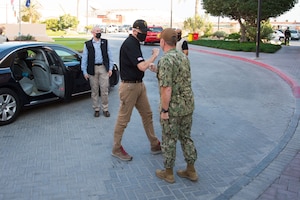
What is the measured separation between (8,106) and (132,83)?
9.55 ft

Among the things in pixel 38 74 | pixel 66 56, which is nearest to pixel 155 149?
pixel 38 74

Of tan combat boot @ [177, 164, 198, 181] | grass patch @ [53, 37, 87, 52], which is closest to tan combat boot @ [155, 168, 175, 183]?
tan combat boot @ [177, 164, 198, 181]

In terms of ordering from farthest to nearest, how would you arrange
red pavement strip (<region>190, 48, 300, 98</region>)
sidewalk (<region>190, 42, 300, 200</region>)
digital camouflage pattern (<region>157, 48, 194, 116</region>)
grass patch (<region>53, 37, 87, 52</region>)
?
grass patch (<region>53, 37, 87, 52</region>), red pavement strip (<region>190, 48, 300, 98</region>), sidewalk (<region>190, 42, 300, 200</region>), digital camouflage pattern (<region>157, 48, 194, 116</region>)

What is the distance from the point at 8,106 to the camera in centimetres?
643

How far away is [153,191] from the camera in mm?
4012

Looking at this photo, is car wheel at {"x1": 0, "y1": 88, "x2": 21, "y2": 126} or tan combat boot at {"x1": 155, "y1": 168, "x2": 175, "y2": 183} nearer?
tan combat boot at {"x1": 155, "y1": 168, "x2": 175, "y2": 183}

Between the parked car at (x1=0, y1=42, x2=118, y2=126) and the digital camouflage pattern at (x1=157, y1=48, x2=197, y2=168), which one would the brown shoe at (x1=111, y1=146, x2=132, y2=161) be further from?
the parked car at (x1=0, y1=42, x2=118, y2=126)

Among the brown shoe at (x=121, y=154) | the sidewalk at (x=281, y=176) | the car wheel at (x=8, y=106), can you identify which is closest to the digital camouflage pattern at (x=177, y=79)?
the sidewalk at (x=281, y=176)

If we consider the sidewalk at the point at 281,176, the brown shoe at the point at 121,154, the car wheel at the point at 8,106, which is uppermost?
the car wheel at the point at 8,106

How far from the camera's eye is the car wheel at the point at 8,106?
6.34 meters

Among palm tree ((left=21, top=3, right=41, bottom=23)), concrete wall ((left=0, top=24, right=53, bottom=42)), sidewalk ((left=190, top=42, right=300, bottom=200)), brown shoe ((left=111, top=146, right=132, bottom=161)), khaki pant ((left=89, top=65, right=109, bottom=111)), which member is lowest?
sidewalk ((left=190, top=42, right=300, bottom=200))

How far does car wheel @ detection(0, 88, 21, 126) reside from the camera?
20.8ft

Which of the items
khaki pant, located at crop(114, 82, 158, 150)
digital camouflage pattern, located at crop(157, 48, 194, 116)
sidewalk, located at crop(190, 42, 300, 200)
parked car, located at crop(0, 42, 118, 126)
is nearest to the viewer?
digital camouflage pattern, located at crop(157, 48, 194, 116)

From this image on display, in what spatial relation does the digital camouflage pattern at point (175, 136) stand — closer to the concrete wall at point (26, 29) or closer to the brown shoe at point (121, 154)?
the brown shoe at point (121, 154)
